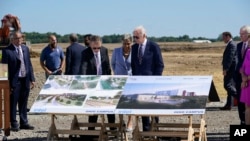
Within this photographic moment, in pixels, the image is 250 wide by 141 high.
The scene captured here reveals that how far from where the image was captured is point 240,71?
987cm

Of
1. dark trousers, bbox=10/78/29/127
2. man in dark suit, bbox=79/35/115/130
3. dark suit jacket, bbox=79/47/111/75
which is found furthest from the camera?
dark trousers, bbox=10/78/29/127

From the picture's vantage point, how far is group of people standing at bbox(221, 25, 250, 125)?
31.7ft

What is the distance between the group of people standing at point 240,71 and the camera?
9648mm

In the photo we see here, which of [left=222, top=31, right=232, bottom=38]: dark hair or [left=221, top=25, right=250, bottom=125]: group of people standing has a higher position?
[left=222, top=31, right=232, bottom=38]: dark hair

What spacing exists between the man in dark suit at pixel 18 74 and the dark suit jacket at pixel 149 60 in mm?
2389

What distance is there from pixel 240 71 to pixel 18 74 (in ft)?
13.4

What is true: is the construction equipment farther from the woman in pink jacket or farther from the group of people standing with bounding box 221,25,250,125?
the woman in pink jacket

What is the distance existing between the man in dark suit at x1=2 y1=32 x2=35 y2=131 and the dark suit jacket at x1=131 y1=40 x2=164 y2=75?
2389 millimetres

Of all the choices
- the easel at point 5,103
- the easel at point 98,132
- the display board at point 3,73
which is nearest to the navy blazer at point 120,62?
the easel at point 98,132

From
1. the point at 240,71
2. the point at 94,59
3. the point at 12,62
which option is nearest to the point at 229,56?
the point at 240,71

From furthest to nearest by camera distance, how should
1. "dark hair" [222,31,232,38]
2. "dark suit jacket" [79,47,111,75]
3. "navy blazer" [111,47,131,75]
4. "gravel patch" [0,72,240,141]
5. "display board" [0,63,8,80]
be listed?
"dark hair" [222,31,232,38] < "navy blazer" [111,47,131,75] < "gravel patch" [0,72,240,141] < "dark suit jacket" [79,47,111,75] < "display board" [0,63,8,80]

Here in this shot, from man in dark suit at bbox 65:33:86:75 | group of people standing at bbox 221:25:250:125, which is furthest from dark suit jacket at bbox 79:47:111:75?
man in dark suit at bbox 65:33:86:75

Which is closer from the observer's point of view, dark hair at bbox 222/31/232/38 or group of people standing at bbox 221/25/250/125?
A: group of people standing at bbox 221/25/250/125

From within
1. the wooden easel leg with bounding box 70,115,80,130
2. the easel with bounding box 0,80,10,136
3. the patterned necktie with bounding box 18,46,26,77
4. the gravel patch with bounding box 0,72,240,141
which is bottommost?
the gravel patch with bounding box 0,72,240,141
